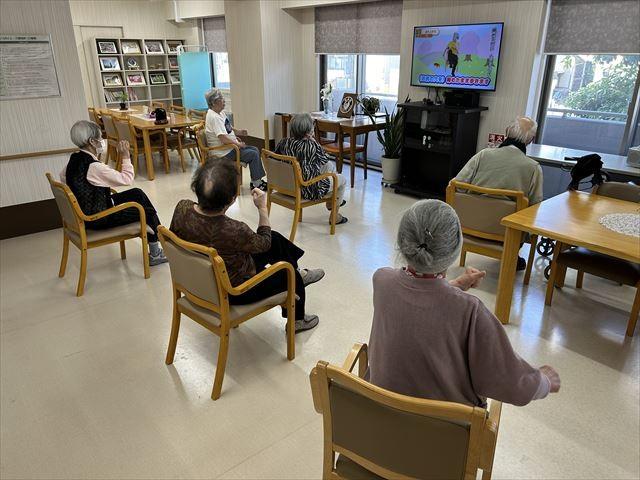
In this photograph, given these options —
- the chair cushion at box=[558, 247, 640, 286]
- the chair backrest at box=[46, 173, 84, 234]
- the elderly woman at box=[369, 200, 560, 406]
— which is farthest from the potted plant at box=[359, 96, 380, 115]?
the elderly woman at box=[369, 200, 560, 406]

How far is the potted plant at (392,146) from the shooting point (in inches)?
212

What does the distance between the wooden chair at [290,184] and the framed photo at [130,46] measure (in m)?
6.96

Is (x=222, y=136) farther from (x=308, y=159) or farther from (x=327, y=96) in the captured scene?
(x=327, y=96)

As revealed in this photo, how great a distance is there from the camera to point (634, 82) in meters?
3.99

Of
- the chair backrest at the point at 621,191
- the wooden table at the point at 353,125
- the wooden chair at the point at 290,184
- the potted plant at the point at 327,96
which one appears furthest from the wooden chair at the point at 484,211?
the potted plant at the point at 327,96

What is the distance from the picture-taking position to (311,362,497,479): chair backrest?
104cm

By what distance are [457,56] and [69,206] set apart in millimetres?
4035

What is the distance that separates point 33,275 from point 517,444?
3.40 m

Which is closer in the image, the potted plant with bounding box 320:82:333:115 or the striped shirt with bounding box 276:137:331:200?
the striped shirt with bounding box 276:137:331:200

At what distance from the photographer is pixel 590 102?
14.1ft

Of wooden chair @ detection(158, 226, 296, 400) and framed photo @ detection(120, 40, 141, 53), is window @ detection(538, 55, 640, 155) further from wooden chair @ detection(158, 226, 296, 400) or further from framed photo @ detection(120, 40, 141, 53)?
framed photo @ detection(120, 40, 141, 53)

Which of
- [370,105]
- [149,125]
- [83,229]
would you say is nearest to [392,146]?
[370,105]

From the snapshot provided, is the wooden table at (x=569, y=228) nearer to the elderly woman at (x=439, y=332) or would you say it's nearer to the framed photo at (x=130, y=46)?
the elderly woman at (x=439, y=332)

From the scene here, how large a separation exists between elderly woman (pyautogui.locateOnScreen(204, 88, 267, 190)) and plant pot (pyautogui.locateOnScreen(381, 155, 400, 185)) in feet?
4.96
